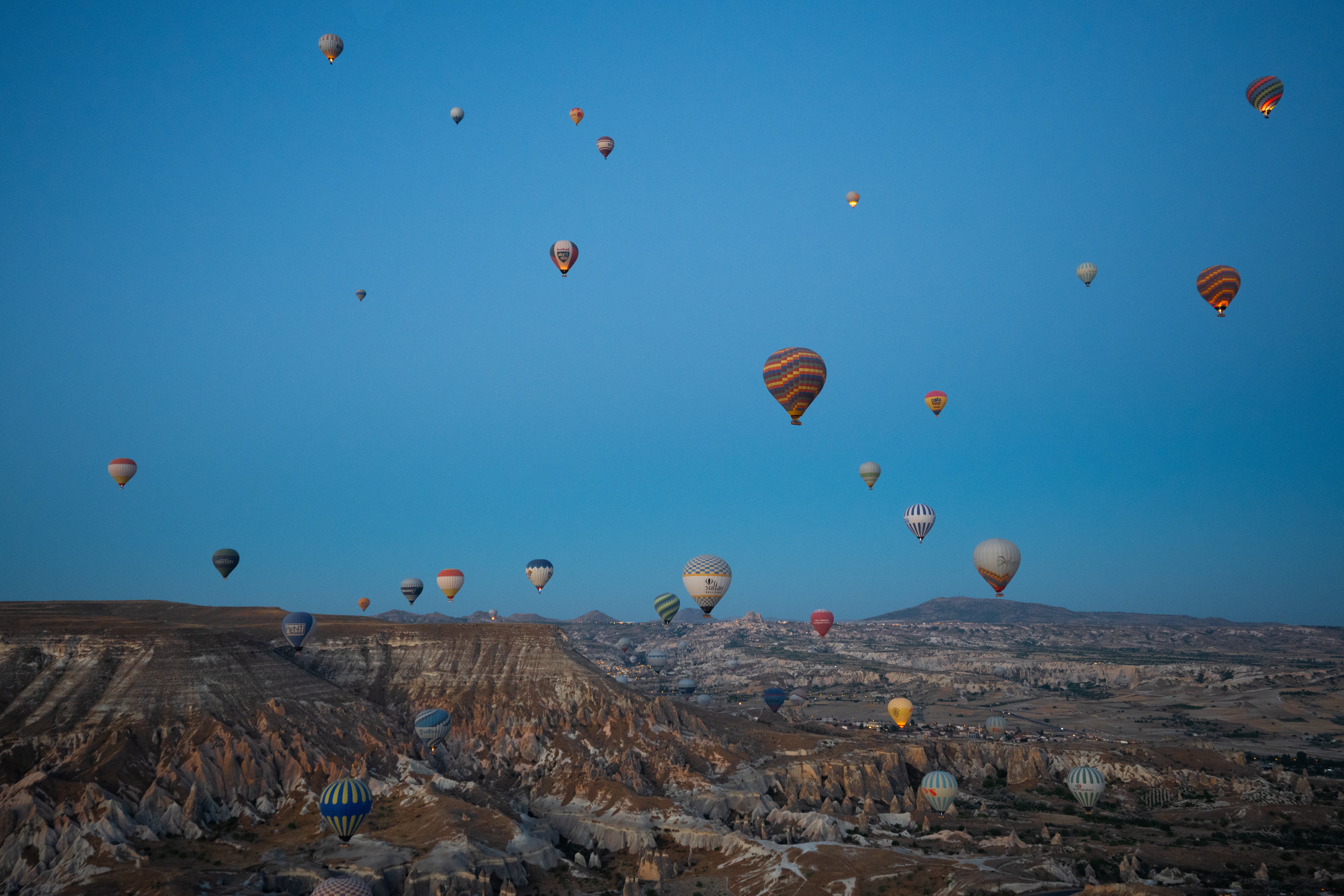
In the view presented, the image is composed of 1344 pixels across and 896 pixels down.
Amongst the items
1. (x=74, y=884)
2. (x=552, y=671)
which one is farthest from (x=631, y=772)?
(x=74, y=884)

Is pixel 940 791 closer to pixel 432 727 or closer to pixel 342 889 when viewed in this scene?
pixel 432 727

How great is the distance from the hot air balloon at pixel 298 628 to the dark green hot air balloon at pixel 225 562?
16.9 m

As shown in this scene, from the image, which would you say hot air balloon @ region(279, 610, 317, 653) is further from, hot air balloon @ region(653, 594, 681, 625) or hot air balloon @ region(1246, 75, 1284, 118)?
hot air balloon @ region(1246, 75, 1284, 118)

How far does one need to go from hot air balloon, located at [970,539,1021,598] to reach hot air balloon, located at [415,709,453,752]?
5057cm

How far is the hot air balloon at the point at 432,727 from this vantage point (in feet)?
232

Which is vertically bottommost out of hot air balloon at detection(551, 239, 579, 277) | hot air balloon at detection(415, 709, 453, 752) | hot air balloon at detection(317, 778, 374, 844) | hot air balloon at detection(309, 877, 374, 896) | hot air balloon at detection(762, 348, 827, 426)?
hot air balloon at detection(309, 877, 374, 896)

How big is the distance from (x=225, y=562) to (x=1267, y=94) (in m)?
113

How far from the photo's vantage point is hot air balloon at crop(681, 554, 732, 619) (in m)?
77.5

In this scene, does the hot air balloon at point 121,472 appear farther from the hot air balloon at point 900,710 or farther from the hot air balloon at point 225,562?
the hot air balloon at point 900,710

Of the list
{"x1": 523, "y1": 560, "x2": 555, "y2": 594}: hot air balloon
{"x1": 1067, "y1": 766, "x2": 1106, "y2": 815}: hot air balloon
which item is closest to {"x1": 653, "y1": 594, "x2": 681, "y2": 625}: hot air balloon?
{"x1": 523, "y1": 560, "x2": 555, "y2": 594}: hot air balloon

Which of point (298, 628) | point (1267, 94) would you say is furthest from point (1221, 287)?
point (298, 628)

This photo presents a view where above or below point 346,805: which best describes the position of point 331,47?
above

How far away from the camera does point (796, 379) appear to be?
7019 cm

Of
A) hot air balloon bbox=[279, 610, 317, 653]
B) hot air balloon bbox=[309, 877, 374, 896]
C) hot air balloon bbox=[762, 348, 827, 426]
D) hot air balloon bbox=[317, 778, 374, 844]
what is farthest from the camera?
hot air balloon bbox=[279, 610, 317, 653]
